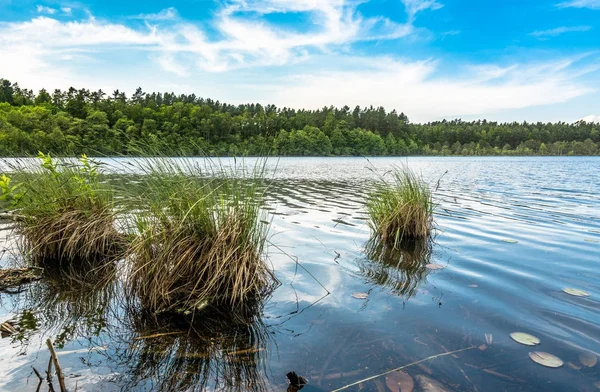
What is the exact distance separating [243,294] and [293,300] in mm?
760

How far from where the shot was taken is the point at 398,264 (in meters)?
6.27

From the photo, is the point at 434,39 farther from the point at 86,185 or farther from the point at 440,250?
the point at 86,185

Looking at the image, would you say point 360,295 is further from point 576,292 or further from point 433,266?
point 576,292

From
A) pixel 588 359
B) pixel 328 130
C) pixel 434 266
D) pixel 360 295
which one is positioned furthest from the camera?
pixel 328 130

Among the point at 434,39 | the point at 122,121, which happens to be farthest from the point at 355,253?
the point at 434,39

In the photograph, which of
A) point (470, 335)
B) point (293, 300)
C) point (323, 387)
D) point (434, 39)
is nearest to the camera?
point (323, 387)

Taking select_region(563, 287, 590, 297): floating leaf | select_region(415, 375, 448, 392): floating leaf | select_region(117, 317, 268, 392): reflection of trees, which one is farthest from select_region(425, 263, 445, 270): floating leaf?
select_region(117, 317, 268, 392): reflection of trees

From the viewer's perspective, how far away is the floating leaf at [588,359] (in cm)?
308

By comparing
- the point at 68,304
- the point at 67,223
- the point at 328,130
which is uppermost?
the point at 328,130

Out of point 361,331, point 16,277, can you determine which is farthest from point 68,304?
point 361,331

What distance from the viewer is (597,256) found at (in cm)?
666

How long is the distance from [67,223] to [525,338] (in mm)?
6932

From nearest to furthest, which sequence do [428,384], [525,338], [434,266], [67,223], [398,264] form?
[428,384], [525,338], [67,223], [434,266], [398,264]

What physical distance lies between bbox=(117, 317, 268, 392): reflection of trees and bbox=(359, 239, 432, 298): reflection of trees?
2357mm
